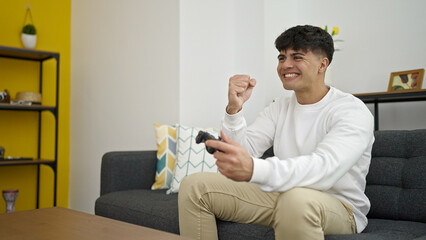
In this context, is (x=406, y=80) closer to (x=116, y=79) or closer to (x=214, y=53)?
(x=214, y=53)

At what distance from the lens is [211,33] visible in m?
3.09

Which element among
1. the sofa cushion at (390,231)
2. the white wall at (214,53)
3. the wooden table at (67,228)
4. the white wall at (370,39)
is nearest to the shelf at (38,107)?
the white wall at (214,53)

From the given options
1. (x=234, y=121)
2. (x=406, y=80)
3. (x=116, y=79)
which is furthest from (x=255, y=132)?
(x=116, y=79)

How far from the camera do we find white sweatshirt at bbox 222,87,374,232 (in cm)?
129

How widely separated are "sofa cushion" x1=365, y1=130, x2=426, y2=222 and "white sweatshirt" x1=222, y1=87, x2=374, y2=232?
0.88 feet

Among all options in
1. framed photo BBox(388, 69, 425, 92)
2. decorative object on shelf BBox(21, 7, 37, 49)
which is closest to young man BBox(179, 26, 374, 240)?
framed photo BBox(388, 69, 425, 92)

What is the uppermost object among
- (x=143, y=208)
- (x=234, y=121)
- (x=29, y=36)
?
(x=29, y=36)

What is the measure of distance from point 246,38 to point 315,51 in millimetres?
1539

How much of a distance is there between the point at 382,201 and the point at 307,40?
74cm

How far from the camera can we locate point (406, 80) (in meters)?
2.61

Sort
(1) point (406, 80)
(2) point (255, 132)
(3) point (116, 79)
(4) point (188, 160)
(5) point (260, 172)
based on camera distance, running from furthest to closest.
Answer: (3) point (116, 79) < (1) point (406, 80) < (4) point (188, 160) < (2) point (255, 132) < (5) point (260, 172)

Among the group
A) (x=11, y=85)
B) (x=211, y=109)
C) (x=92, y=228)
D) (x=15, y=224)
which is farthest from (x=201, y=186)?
(x=11, y=85)

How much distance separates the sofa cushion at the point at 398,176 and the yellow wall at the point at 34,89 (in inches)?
117

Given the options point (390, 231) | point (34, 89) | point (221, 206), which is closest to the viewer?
point (390, 231)
